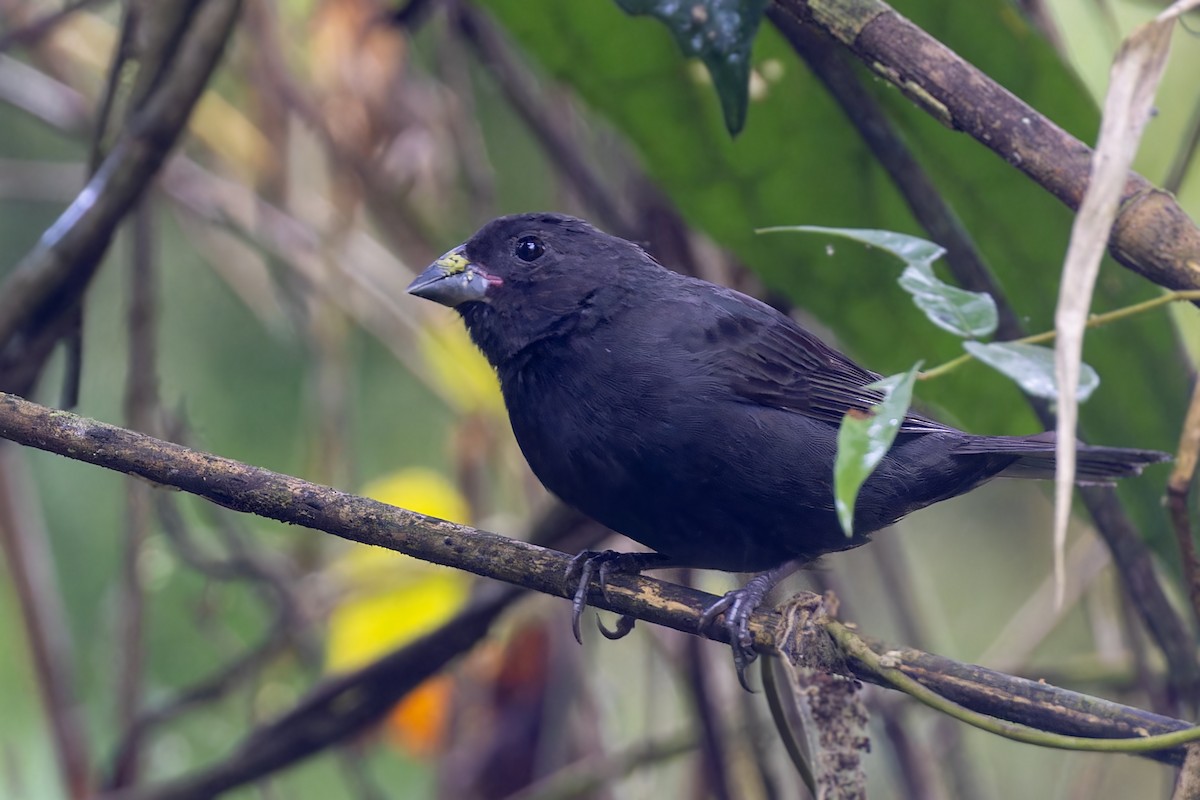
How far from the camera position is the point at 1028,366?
5.53 ft

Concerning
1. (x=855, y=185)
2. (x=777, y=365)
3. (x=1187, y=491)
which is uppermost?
(x=855, y=185)

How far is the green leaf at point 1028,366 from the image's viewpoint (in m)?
1.64

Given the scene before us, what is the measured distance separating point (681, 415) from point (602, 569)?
37cm

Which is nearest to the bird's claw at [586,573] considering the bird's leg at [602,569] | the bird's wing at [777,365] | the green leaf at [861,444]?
the bird's leg at [602,569]

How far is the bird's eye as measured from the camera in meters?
3.20

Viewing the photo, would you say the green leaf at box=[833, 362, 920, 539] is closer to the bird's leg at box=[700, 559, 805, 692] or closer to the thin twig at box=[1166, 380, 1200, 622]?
the thin twig at box=[1166, 380, 1200, 622]

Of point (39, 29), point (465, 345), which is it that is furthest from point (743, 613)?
point (39, 29)

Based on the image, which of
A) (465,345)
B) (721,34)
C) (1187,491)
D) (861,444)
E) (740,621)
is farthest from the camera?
(465,345)

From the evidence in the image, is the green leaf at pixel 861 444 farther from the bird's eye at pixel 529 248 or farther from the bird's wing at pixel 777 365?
the bird's eye at pixel 529 248

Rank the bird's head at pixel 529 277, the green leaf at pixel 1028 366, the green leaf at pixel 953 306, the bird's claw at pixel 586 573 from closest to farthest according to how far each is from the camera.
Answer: the green leaf at pixel 1028 366 < the green leaf at pixel 953 306 < the bird's claw at pixel 586 573 < the bird's head at pixel 529 277

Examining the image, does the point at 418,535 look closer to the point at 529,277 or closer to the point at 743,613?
the point at 743,613

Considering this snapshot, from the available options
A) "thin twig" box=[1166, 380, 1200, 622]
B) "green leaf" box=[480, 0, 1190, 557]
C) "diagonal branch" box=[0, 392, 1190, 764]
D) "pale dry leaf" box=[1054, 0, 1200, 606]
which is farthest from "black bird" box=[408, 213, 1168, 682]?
"pale dry leaf" box=[1054, 0, 1200, 606]

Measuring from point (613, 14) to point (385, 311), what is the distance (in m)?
1.80

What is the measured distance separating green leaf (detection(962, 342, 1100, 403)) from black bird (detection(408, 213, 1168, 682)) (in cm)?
80
